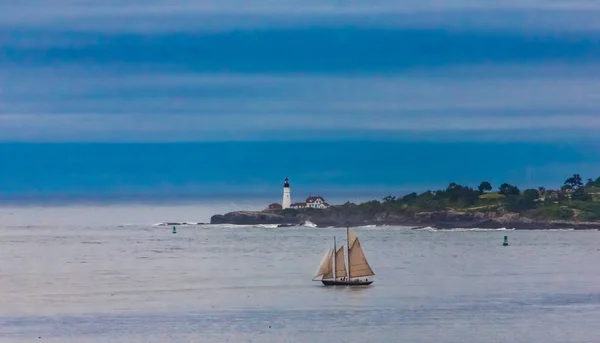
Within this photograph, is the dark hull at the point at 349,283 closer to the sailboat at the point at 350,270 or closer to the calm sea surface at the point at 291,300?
the sailboat at the point at 350,270

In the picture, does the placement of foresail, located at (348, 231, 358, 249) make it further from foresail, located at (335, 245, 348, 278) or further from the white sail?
foresail, located at (335, 245, 348, 278)

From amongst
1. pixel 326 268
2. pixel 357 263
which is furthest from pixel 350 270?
pixel 326 268

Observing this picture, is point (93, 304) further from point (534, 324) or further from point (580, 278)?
point (580, 278)

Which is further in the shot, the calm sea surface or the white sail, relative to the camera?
the white sail

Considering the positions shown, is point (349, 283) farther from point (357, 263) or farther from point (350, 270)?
point (350, 270)

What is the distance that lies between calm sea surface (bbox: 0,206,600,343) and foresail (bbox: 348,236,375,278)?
1.74 meters

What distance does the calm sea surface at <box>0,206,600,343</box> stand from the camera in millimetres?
55406

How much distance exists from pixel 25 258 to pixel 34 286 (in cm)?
4206

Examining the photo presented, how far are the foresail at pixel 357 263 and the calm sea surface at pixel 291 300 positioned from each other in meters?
Answer: 1.74

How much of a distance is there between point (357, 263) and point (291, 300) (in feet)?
39.4

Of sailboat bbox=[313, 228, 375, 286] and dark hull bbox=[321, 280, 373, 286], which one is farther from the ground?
sailboat bbox=[313, 228, 375, 286]

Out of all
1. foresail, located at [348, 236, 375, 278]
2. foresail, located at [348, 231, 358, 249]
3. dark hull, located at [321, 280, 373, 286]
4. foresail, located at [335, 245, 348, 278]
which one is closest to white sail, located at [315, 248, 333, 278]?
dark hull, located at [321, 280, 373, 286]

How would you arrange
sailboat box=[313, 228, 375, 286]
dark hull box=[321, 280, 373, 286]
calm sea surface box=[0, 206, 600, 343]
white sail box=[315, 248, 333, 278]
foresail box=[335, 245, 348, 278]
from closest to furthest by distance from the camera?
calm sea surface box=[0, 206, 600, 343]
dark hull box=[321, 280, 373, 286]
sailboat box=[313, 228, 375, 286]
white sail box=[315, 248, 333, 278]
foresail box=[335, 245, 348, 278]

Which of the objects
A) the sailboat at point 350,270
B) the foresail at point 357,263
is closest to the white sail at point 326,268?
the sailboat at point 350,270
